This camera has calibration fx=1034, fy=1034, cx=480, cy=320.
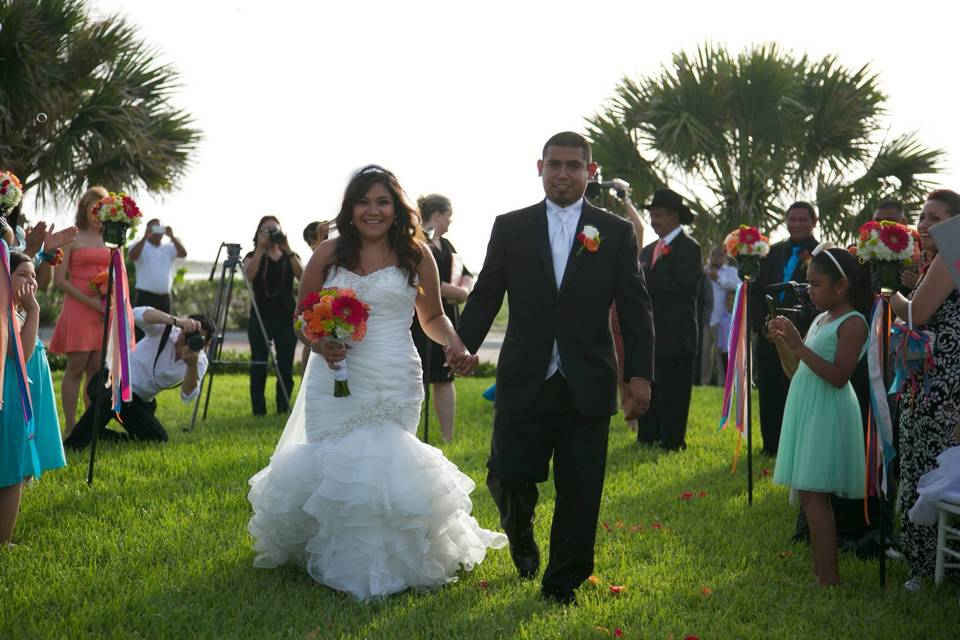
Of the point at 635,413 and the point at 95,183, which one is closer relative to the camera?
the point at 635,413

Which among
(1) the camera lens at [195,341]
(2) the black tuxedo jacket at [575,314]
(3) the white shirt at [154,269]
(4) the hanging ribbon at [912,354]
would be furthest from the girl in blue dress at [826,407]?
(3) the white shirt at [154,269]

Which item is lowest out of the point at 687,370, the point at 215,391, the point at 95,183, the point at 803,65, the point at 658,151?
the point at 215,391

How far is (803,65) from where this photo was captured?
20.9 meters

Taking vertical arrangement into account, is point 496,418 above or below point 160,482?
above

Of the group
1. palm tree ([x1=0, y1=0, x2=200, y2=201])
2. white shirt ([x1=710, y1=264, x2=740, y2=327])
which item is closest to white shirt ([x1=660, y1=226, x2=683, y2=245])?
white shirt ([x1=710, y1=264, x2=740, y2=327])

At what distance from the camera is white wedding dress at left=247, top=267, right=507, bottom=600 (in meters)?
5.25

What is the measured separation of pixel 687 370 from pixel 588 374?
17.2 feet

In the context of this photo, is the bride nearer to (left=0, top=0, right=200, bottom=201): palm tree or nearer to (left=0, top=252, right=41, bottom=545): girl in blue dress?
(left=0, top=252, right=41, bottom=545): girl in blue dress

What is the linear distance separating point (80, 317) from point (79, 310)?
8cm

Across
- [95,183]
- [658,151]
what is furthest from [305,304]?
[658,151]

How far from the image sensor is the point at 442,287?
9.15 m

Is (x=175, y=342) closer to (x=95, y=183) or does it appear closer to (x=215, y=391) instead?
(x=215, y=391)

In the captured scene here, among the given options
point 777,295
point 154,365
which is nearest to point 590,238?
point 777,295

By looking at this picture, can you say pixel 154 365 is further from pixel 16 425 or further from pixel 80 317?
pixel 16 425
